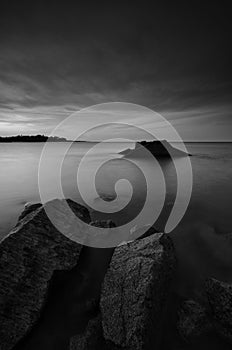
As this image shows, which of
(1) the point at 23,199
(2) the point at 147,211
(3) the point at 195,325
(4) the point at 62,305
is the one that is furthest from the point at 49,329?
(1) the point at 23,199

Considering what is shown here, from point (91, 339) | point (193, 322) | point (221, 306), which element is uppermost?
point (221, 306)

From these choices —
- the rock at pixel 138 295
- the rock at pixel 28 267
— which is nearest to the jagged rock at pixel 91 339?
the rock at pixel 138 295

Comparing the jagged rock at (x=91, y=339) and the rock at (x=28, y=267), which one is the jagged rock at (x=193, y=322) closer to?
the jagged rock at (x=91, y=339)

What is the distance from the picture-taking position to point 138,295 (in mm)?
4234

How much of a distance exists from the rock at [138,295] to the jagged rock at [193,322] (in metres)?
0.45

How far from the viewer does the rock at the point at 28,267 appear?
445cm

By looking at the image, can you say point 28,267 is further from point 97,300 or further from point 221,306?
point 221,306

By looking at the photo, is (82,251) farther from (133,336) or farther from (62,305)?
(133,336)

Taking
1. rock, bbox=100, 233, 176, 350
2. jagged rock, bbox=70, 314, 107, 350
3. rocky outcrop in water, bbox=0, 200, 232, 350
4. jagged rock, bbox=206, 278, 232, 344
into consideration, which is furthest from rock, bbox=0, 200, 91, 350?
jagged rock, bbox=206, 278, 232, 344

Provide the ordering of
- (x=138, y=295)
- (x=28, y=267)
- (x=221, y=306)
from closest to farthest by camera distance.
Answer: (x=138, y=295)
(x=221, y=306)
(x=28, y=267)

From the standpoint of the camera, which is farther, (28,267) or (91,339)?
(28,267)

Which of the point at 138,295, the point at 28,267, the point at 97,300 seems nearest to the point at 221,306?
the point at 138,295

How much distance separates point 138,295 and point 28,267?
9.96 ft

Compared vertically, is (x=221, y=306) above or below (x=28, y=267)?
below
